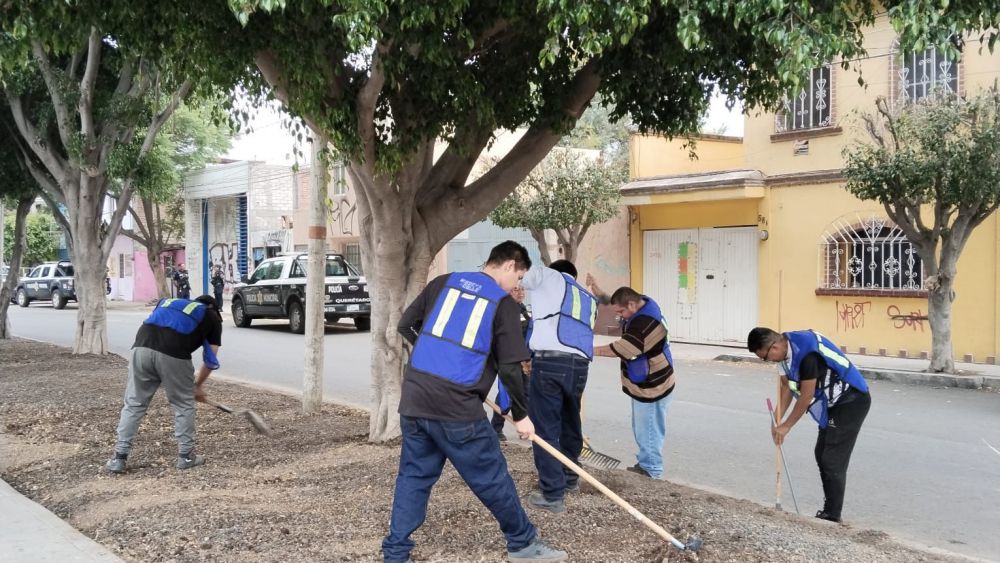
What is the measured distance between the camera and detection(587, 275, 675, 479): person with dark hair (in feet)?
20.4

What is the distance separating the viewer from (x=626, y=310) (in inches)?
248

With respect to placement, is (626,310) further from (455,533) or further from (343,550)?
(343,550)

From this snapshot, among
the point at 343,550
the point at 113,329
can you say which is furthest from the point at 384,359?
the point at 113,329

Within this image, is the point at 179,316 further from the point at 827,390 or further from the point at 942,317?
the point at 942,317

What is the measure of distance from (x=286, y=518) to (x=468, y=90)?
3197 millimetres

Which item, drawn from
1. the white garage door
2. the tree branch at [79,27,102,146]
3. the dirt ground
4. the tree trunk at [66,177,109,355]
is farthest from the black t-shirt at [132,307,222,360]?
the white garage door

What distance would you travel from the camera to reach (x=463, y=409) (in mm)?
4188

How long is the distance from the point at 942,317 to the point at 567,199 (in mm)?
7653

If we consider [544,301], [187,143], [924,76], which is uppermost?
[187,143]

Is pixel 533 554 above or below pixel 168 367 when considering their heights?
below

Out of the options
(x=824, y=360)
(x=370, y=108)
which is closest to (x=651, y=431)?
(x=824, y=360)

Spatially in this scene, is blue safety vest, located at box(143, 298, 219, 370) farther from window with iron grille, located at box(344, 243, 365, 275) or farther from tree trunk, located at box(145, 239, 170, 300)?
tree trunk, located at box(145, 239, 170, 300)

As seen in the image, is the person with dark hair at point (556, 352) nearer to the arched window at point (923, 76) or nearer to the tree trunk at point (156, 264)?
the arched window at point (923, 76)

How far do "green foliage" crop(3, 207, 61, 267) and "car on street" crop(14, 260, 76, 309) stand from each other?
9.14 meters
